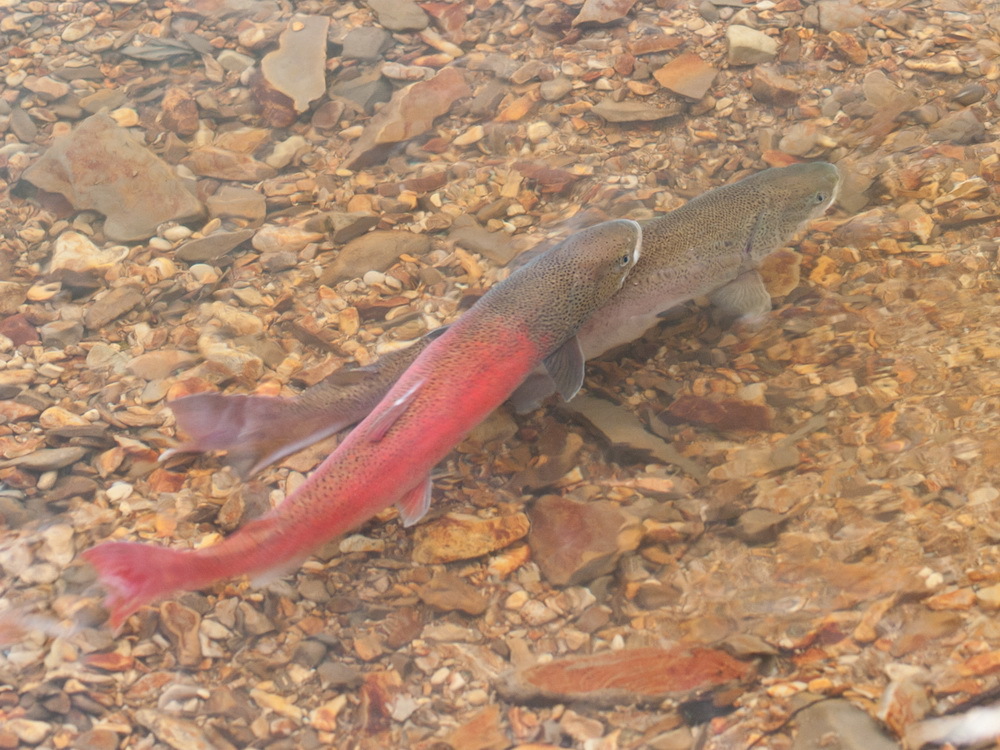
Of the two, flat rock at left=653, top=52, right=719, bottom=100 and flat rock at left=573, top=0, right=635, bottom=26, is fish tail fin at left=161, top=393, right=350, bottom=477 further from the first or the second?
flat rock at left=573, top=0, right=635, bottom=26

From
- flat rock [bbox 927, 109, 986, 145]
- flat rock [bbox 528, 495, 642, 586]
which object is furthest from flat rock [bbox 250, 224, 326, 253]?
flat rock [bbox 927, 109, 986, 145]

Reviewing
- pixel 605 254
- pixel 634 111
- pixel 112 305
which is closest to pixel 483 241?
pixel 605 254

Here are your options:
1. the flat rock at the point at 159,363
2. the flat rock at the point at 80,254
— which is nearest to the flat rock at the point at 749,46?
the flat rock at the point at 159,363

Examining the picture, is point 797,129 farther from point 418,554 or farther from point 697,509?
point 418,554

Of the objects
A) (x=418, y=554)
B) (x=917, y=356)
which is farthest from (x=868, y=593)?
(x=418, y=554)

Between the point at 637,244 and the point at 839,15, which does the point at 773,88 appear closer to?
the point at 839,15

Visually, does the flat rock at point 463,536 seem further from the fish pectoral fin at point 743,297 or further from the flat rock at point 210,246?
the flat rock at point 210,246

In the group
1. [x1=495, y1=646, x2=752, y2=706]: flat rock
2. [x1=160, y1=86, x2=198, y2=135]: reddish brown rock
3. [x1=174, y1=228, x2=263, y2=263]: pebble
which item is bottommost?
[x1=495, y1=646, x2=752, y2=706]: flat rock
